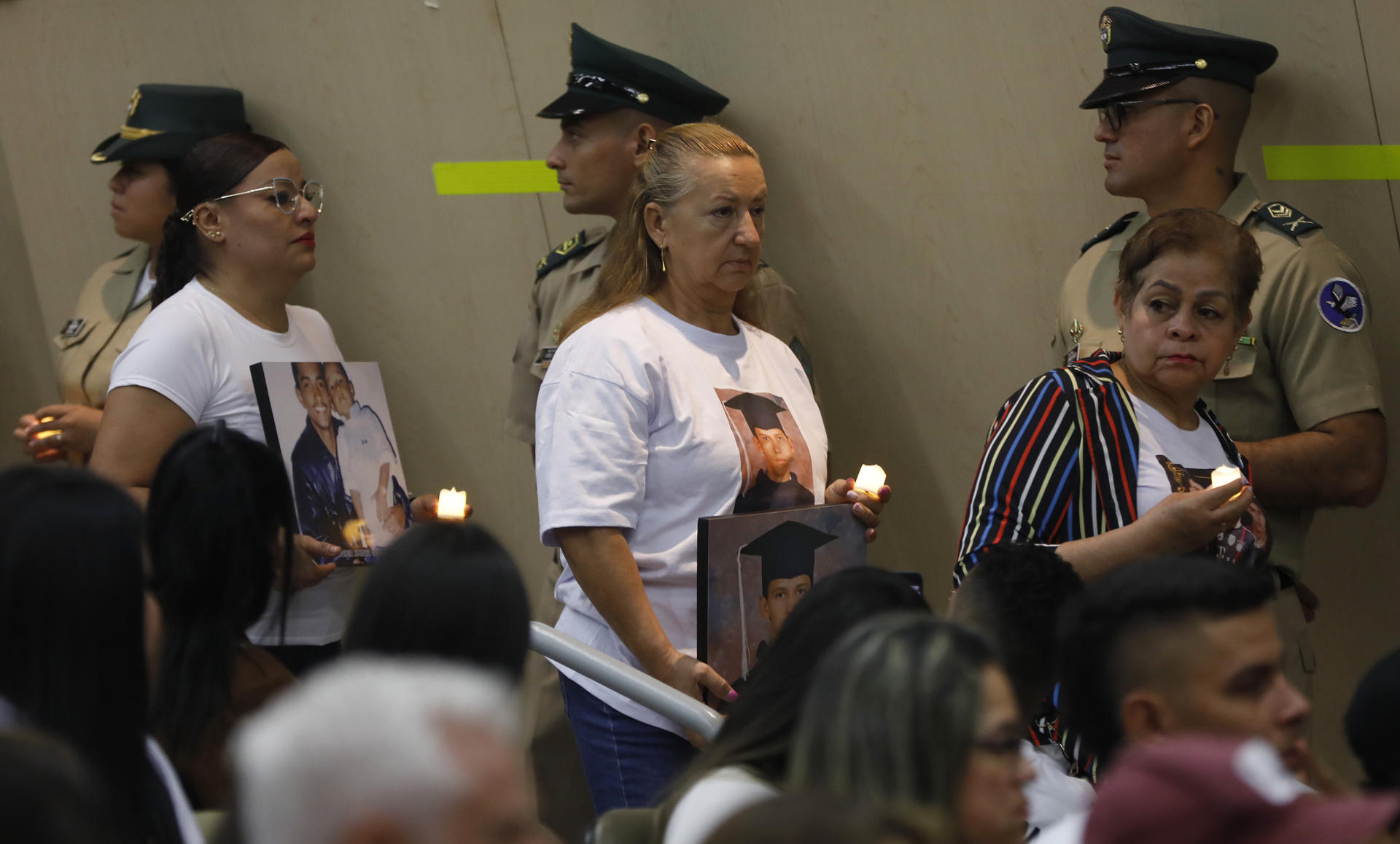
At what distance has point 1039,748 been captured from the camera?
7.36 feet

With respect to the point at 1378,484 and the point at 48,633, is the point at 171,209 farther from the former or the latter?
the point at 1378,484

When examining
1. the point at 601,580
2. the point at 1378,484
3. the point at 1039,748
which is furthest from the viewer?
the point at 1378,484

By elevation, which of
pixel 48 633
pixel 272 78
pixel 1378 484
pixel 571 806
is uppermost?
pixel 272 78

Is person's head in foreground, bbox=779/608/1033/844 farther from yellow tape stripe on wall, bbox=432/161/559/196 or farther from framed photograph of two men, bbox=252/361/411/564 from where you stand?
yellow tape stripe on wall, bbox=432/161/559/196

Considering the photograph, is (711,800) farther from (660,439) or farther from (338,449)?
(338,449)

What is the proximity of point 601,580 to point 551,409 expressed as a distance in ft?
1.11

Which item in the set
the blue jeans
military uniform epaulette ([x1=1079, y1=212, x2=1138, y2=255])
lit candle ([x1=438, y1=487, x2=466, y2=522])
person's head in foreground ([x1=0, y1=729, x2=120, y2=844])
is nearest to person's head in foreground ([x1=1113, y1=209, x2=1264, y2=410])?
military uniform epaulette ([x1=1079, y1=212, x2=1138, y2=255])

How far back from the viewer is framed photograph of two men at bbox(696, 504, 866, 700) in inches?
98.2

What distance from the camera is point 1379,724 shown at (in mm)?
1796

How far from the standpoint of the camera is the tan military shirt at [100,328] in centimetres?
400

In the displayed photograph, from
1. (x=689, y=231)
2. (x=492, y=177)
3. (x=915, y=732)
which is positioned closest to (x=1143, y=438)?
(x=689, y=231)

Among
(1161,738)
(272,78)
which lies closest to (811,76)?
(272,78)

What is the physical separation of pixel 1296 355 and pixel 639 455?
157 centimetres

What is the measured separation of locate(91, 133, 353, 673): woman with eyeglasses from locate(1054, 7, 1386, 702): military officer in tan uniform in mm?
1851
